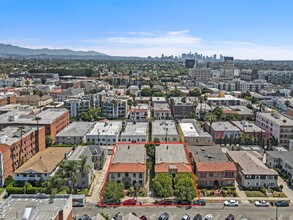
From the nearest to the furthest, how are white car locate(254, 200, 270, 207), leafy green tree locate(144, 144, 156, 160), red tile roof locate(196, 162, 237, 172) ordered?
white car locate(254, 200, 270, 207)
red tile roof locate(196, 162, 237, 172)
leafy green tree locate(144, 144, 156, 160)

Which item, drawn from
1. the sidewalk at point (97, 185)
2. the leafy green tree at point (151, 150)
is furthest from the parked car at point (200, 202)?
the leafy green tree at point (151, 150)

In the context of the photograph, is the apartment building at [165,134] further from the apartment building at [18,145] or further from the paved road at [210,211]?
the paved road at [210,211]

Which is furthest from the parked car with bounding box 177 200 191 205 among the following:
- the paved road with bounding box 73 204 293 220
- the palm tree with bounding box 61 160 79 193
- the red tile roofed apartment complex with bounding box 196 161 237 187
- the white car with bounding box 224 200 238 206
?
the palm tree with bounding box 61 160 79 193

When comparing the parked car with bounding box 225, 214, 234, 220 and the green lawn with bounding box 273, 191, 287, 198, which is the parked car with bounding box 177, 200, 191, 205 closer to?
the parked car with bounding box 225, 214, 234, 220

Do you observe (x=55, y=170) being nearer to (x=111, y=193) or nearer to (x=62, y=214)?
(x=111, y=193)

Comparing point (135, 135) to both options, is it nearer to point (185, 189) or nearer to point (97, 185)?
point (97, 185)

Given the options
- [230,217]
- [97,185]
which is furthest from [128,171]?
[230,217]
